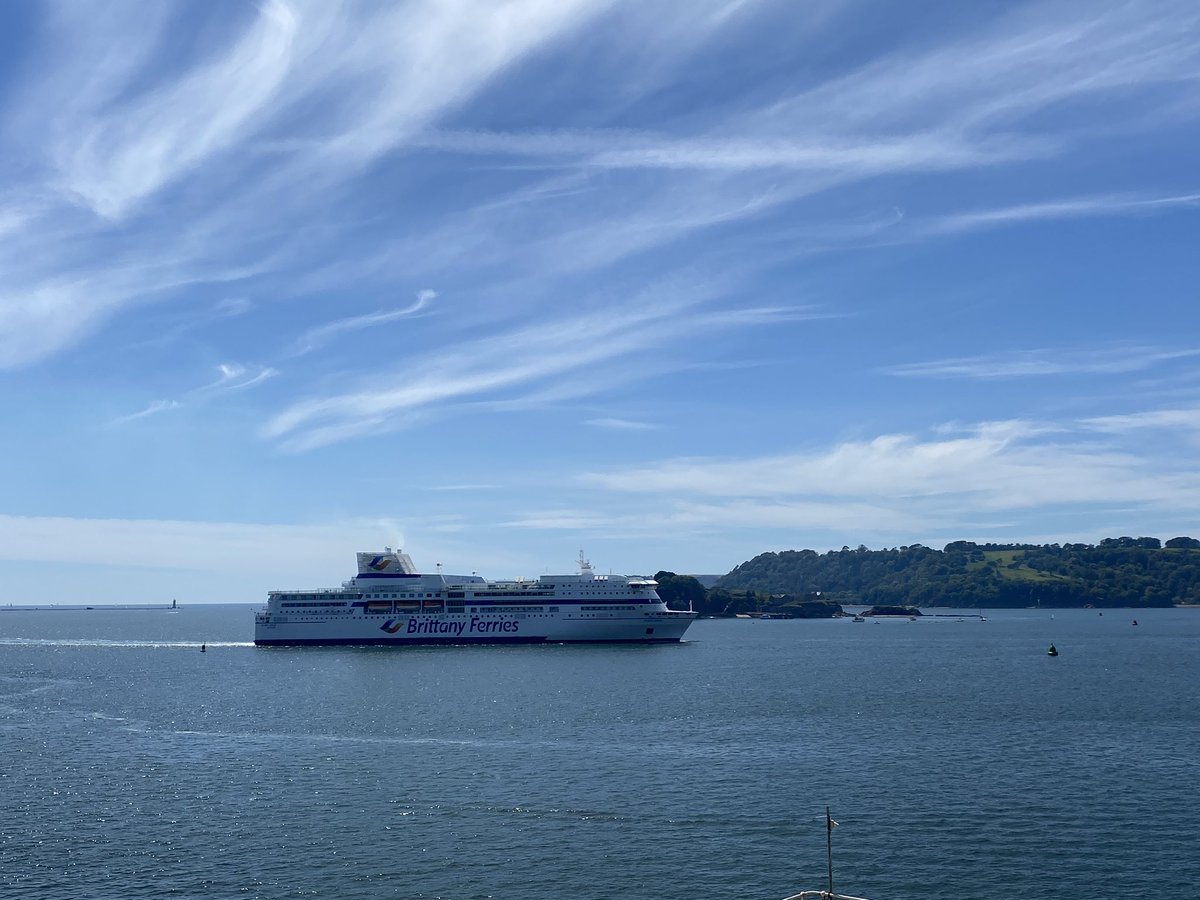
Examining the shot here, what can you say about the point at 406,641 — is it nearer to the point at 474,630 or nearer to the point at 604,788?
the point at 474,630

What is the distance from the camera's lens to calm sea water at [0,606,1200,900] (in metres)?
35.1

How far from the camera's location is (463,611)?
143375mm

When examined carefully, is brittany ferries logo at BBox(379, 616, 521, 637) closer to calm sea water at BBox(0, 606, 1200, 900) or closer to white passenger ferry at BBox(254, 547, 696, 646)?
white passenger ferry at BBox(254, 547, 696, 646)

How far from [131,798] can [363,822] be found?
12.8m

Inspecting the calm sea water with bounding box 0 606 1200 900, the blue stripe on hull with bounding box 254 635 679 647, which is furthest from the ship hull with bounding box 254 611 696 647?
the calm sea water with bounding box 0 606 1200 900

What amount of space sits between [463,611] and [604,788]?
9798cm

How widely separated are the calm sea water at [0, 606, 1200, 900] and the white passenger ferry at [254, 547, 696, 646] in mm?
43347

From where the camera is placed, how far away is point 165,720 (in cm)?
7300

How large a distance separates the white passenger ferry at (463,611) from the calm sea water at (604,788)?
4335 cm

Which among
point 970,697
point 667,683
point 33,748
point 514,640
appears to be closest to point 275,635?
point 514,640

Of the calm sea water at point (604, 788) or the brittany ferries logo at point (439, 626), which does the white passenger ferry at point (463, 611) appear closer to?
the brittany ferries logo at point (439, 626)

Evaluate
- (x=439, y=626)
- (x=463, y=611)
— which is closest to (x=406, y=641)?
(x=439, y=626)

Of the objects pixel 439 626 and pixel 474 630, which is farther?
pixel 439 626

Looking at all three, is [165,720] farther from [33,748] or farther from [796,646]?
[796,646]
